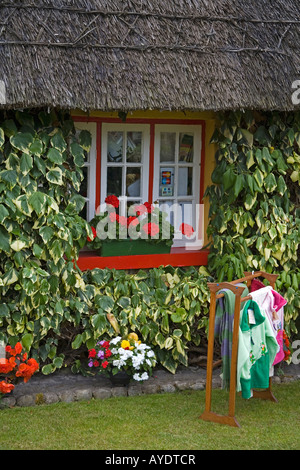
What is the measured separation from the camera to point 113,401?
610 centimetres

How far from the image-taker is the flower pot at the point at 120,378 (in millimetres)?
6258

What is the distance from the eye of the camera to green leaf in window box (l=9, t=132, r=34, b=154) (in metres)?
5.91

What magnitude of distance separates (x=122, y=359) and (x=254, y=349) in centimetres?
122

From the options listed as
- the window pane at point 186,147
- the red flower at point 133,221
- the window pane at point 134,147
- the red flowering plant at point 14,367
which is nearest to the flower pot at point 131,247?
the red flower at point 133,221

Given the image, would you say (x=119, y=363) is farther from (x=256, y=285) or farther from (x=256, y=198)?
(x=256, y=198)

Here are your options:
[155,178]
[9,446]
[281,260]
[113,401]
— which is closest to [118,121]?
[155,178]

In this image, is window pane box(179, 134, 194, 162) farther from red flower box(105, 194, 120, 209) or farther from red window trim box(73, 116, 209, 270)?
red flower box(105, 194, 120, 209)

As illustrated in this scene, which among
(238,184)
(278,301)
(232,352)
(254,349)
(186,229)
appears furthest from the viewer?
(186,229)

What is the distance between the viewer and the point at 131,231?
267 inches

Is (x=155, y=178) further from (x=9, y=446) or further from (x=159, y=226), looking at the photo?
(x=9, y=446)

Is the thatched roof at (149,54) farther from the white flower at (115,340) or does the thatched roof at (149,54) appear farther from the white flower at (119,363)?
the white flower at (119,363)

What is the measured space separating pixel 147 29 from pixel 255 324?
2.77 m

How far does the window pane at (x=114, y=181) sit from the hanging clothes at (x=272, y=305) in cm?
176

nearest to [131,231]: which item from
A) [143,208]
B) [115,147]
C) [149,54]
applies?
[143,208]
